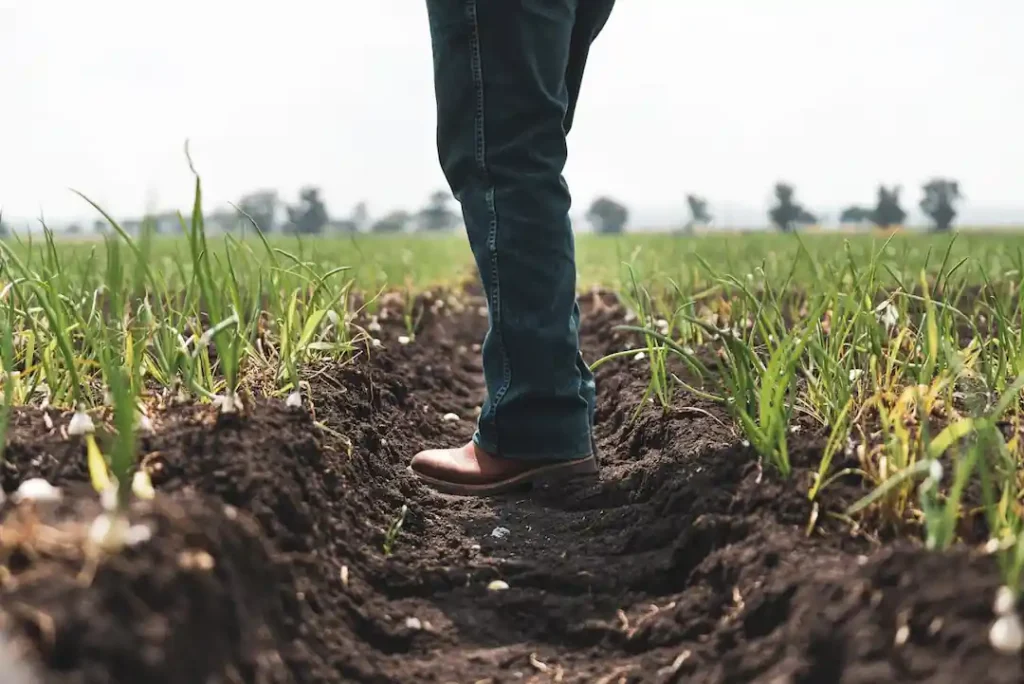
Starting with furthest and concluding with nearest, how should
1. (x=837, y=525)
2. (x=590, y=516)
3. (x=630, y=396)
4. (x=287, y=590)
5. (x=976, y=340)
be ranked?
(x=630, y=396) < (x=590, y=516) < (x=976, y=340) < (x=837, y=525) < (x=287, y=590)

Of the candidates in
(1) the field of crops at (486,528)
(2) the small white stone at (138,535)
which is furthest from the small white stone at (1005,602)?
(2) the small white stone at (138,535)

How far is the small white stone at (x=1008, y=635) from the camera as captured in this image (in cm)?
69

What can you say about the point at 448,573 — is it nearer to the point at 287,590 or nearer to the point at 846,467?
the point at 287,590

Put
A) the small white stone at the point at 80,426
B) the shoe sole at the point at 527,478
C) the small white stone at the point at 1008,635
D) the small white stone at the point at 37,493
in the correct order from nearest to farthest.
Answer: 1. the small white stone at the point at 1008,635
2. the small white stone at the point at 37,493
3. the small white stone at the point at 80,426
4. the shoe sole at the point at 527,478

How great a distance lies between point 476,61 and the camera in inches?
58.2

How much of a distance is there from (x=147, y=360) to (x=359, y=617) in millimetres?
560

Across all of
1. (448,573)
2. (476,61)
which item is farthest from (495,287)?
(448,573)

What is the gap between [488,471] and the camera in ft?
5.56

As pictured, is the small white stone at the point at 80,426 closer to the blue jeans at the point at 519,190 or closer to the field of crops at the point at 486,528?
the field of crops at the point at 486,528

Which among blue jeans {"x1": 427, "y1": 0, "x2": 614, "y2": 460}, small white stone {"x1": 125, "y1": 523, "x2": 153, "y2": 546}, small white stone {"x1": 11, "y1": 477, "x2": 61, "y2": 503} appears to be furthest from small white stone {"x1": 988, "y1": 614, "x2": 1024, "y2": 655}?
blue jeans {"x1": 427, "y1": 0, "x2": 614, "y2": 460}

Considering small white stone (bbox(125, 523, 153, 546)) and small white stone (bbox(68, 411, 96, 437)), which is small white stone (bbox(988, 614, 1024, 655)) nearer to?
small white stone (bbox(125, 523, 153, 546))

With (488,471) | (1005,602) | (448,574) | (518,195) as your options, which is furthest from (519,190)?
(1005,602)

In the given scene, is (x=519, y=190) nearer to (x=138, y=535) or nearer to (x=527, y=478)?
(x=527, y=478)

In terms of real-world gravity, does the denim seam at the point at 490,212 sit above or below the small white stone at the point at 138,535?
above
